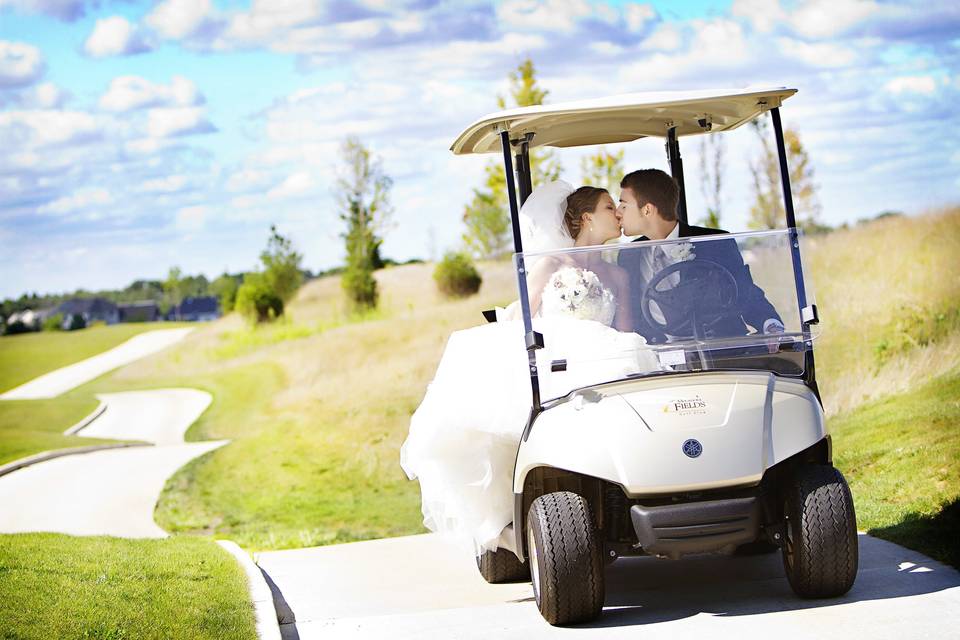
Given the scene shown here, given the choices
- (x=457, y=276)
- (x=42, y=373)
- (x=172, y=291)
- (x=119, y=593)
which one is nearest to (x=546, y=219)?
(x=119, y=593)

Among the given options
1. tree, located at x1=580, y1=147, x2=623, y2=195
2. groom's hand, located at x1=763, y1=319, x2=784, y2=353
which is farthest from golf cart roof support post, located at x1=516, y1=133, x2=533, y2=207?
tree, located at x1=580, y1=147, x2=623, y2=195

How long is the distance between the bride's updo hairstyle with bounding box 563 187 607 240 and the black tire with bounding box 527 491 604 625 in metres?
1.46

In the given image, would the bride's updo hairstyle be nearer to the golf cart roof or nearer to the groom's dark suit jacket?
the golf cart roof

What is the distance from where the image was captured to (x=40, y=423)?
52.4 ft

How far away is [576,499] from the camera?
4922 mm

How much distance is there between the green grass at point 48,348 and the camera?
16766 millimetres

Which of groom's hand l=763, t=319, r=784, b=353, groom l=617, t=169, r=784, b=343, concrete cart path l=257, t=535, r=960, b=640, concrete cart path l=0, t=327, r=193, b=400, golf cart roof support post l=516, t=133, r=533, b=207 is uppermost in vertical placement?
golf cart roof support post l=516, t=133, r=533, b=207

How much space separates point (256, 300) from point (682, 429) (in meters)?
15.5

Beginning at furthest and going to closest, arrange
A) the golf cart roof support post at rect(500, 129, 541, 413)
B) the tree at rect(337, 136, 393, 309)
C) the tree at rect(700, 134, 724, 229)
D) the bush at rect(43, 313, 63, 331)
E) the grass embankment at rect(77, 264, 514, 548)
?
the tree at rect(700, 134, 724, 229) < the tree at rect(337, 136, 393, 309) < the bush at rect(43, 313, 63, 331) < the grass embankment at rect(77, 264, 514, 548) < the golf cart roof support post at rect(500, 129, 541, 413)

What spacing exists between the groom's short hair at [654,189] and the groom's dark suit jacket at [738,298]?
396 millimetres

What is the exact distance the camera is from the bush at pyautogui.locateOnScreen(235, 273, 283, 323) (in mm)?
19516

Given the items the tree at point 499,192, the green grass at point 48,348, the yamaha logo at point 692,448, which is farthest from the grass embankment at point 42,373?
the yamaha logo at point 692,448

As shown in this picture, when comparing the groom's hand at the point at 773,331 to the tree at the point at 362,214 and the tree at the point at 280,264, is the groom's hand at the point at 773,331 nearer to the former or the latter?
the tree at the point at 280,264

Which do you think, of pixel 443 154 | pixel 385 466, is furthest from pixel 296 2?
pixel 385 466
